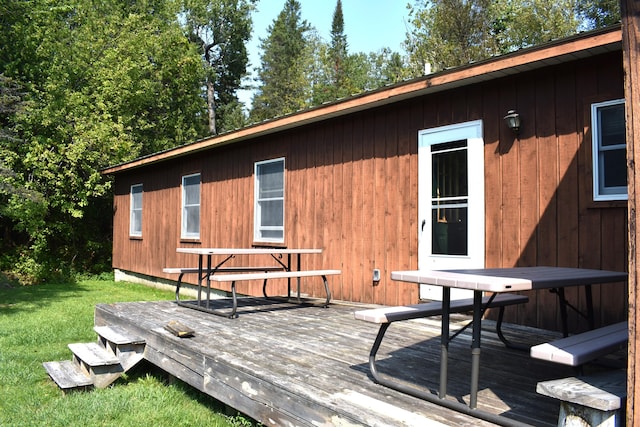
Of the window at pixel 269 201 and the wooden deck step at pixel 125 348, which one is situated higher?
the window at pixel 269 201

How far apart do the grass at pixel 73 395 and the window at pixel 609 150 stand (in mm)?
3133

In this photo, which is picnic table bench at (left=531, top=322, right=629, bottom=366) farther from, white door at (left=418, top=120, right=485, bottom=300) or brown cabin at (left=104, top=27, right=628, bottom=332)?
white door at (left=418, top=120, right=485, bottom=300)

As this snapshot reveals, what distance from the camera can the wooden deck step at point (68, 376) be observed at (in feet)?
13.0

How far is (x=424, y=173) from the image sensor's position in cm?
525

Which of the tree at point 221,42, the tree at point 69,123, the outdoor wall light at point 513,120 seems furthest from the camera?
the tree at point 221,42

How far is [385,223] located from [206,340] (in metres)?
2.50

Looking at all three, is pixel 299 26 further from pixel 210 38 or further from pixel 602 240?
pixel 602 240

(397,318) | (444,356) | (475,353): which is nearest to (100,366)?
(397,318)

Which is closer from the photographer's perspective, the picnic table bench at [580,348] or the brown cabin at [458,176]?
the picnic table bench at [580,348]

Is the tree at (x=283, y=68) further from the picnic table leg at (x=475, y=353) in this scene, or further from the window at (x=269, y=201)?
the picnic table leg at (x=475, y=353)

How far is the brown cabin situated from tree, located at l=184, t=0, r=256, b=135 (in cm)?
1927

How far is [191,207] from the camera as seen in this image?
9852mm

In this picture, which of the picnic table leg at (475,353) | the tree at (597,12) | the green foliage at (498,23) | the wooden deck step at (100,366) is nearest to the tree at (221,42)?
the green foliage at (498,23)

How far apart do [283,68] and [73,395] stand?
27304mm
